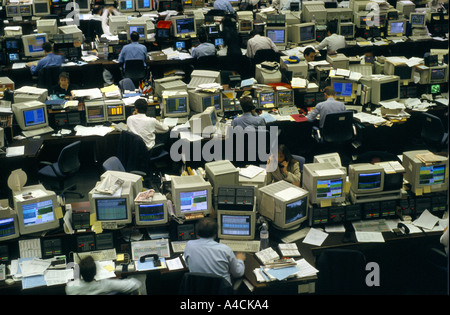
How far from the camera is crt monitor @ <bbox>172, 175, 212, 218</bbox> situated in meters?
5.50

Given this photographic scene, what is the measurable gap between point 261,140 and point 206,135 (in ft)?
2.43

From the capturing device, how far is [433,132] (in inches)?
315

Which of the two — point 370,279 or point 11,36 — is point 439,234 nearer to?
point 370,279

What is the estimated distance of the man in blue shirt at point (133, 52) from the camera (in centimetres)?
967

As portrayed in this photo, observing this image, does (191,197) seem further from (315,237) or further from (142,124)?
(142,124)

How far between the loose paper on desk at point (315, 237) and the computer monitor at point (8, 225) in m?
2.63

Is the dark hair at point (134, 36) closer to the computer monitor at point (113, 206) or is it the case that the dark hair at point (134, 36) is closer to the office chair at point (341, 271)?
the computer monitor at point (113, 206)

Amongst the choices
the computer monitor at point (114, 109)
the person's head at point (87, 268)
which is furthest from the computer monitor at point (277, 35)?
the person's head at point (87, 268)

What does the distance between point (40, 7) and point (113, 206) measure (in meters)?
7.50

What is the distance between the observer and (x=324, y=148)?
8.27m

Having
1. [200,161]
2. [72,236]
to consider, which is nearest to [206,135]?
[200,161]

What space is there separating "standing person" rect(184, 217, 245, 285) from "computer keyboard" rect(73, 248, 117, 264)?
2.62 ft

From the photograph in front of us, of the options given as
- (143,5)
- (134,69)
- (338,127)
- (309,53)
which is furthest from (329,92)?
(143,5)

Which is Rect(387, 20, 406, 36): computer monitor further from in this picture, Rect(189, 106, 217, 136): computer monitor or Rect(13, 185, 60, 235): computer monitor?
Rect(13, 185, 60, 235): computer monitor
